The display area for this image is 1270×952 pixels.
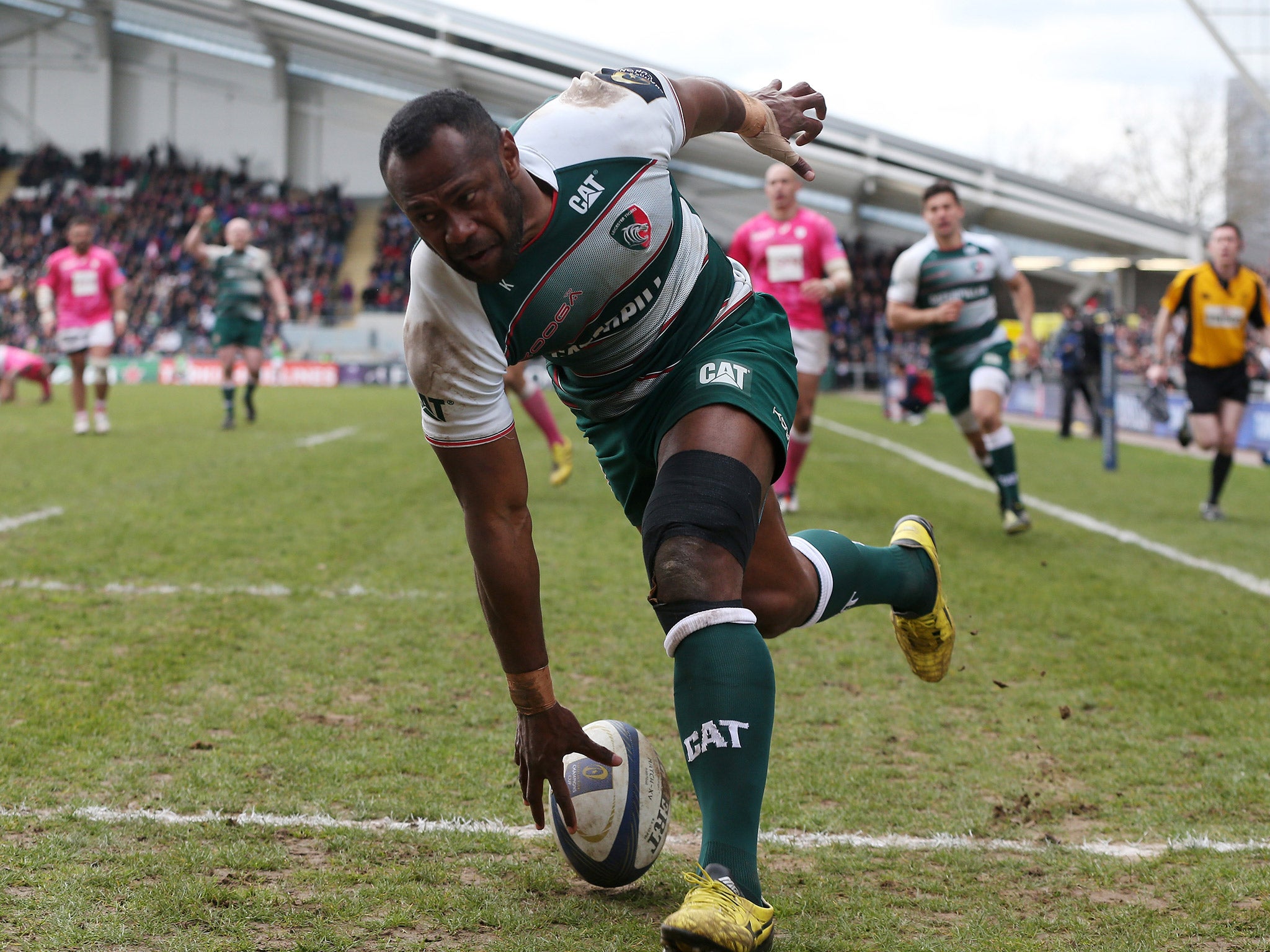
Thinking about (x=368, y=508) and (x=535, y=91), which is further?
(x=535, y=91)

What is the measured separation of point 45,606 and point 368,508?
334 centimetres

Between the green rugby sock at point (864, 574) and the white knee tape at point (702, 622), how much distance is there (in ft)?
2.91

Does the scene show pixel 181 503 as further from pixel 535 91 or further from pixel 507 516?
pixel 535 91

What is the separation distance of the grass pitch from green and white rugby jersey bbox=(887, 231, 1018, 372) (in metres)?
1.36

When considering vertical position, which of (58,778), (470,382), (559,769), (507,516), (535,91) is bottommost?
(58,778)

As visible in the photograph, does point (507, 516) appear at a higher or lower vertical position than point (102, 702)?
higher

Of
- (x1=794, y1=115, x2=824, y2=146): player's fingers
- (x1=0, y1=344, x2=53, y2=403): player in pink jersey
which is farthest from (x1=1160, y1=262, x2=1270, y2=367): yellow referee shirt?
(x1=0, y1=344, x2=53, y2=403): player in pink jersey

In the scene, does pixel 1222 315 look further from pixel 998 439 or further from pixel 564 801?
pixel 564 801

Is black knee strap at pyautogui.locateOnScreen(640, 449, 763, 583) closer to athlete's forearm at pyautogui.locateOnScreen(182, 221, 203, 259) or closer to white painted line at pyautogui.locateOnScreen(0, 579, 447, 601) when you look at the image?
white painted line at pyautogui.locateOnScreen(0, 579, 447, 601)

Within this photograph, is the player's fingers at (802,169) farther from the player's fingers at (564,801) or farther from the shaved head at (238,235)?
the shaved head at (238,235)

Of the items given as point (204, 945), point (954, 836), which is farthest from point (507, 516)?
point (954, 836)

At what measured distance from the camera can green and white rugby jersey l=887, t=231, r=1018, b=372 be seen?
8031 millimetres

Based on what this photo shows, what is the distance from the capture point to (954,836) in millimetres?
2844

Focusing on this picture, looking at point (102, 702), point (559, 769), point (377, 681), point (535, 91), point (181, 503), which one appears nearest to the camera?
point (559, 769)
